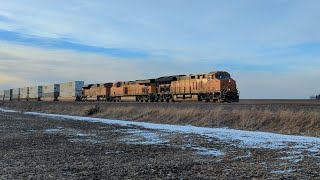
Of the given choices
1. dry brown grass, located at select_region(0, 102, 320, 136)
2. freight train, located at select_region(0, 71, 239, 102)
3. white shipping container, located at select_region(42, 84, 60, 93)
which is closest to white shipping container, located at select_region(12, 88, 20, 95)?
white shipping container, located at select_region(42, 84, 60, 93)

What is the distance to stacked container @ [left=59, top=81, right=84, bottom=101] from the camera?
2880 inches

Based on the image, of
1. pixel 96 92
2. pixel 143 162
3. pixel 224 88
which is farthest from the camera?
pixel 96 92

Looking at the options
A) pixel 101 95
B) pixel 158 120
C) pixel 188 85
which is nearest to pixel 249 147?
pixel 158 120

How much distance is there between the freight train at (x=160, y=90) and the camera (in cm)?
3847

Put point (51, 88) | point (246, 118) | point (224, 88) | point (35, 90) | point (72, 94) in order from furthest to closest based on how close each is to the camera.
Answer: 1. point (35, 90)
2. point (51, 88)
3. point (72, 94)
4. point (224, 88)
5. point (246, 118)

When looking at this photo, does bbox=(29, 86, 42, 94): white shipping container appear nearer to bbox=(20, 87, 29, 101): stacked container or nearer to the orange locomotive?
A: bbox=(20, 87, 29, 101): stacked container

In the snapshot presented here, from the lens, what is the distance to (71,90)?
246 ft

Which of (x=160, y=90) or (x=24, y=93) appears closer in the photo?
(x=160, y=90)

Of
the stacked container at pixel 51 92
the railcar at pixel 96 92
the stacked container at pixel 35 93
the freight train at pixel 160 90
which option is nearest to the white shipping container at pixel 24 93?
Answer: the stacked container at pixel 35 93

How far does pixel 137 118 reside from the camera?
81.7ft

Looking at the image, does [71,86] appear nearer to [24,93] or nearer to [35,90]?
[35,90]

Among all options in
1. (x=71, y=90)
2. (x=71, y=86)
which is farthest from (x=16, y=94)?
(x=71, y=90)

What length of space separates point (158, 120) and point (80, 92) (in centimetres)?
5232

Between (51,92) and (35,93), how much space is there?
817 centimetres
